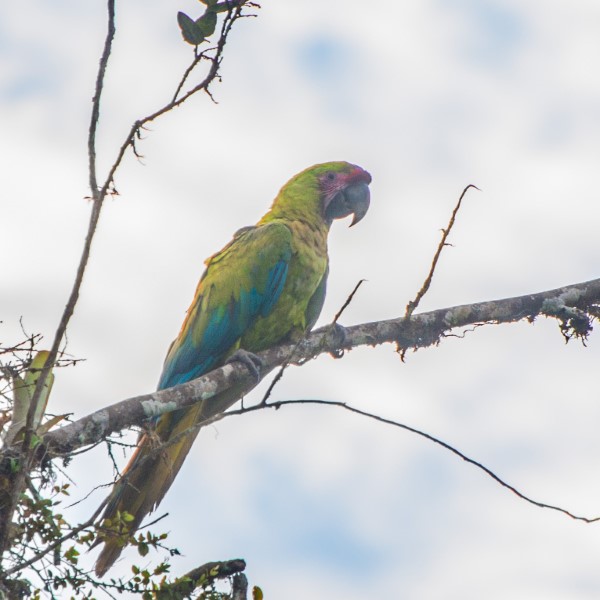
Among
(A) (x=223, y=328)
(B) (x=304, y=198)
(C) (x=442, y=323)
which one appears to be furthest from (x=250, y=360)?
(B) (x=304, y=198)

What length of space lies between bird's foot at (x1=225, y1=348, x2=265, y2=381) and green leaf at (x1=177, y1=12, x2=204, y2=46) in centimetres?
211

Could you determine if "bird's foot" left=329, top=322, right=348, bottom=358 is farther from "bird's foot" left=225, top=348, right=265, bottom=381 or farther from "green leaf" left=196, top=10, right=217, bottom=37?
"green leaf" left=196, top=10, right=217, bottom=37

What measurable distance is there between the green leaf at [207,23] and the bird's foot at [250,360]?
212cm

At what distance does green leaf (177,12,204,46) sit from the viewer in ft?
9.71

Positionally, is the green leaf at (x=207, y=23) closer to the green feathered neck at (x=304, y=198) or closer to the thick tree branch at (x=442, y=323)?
the thick tree branch at (x=442, y=323)

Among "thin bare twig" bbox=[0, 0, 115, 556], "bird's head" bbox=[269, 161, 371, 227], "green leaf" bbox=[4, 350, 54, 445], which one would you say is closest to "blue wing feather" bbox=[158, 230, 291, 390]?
"bird's head" bbox=[269, 161, 371, 227]

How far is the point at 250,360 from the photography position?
→ 4715 millimetres

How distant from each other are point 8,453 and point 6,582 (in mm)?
449

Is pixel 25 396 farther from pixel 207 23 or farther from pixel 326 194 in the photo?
pixel 326 194

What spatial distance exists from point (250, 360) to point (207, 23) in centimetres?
216

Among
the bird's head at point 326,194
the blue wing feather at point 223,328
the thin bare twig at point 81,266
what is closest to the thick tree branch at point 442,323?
the blue wing feather at point 223,328

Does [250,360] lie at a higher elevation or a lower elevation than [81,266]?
higher

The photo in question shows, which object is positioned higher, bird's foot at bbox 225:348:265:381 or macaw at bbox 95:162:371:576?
macaw at bbox 95:162:371:576

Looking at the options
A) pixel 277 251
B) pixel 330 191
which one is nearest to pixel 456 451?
pixel 277 251
